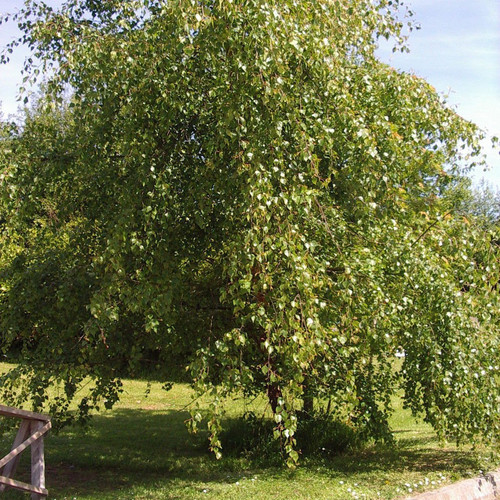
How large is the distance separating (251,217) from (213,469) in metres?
3.84

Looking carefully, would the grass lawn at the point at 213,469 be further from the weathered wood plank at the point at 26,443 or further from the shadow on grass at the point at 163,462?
the weathered wood plank at the point at 26,443

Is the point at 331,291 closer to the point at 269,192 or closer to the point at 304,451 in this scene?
the point at 269,192

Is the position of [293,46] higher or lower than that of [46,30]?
lower

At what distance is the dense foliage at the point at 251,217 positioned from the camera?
4.59 metres

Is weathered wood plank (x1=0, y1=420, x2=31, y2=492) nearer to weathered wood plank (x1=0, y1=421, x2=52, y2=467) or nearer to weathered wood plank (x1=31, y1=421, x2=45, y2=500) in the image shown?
weathered wood plank (x1=31, y1=421, x2=45, y2=500)

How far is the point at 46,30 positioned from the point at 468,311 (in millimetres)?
4585

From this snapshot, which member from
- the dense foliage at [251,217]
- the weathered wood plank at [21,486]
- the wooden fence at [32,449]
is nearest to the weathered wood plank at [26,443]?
the wooden fence at [32,449]

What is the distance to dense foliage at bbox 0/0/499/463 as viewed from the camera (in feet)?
15.1

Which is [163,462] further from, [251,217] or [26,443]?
[251,217]

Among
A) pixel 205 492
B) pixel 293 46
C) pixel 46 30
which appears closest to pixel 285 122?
pixel 293 46

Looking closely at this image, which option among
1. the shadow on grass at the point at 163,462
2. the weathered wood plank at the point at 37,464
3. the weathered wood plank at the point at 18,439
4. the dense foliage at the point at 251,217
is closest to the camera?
the dense foliage at the point at 251,217

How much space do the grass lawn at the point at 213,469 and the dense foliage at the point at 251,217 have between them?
714mm

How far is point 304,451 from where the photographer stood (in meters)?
7.86

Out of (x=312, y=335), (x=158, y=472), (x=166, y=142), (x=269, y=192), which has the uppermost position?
(x=166, y=142)
